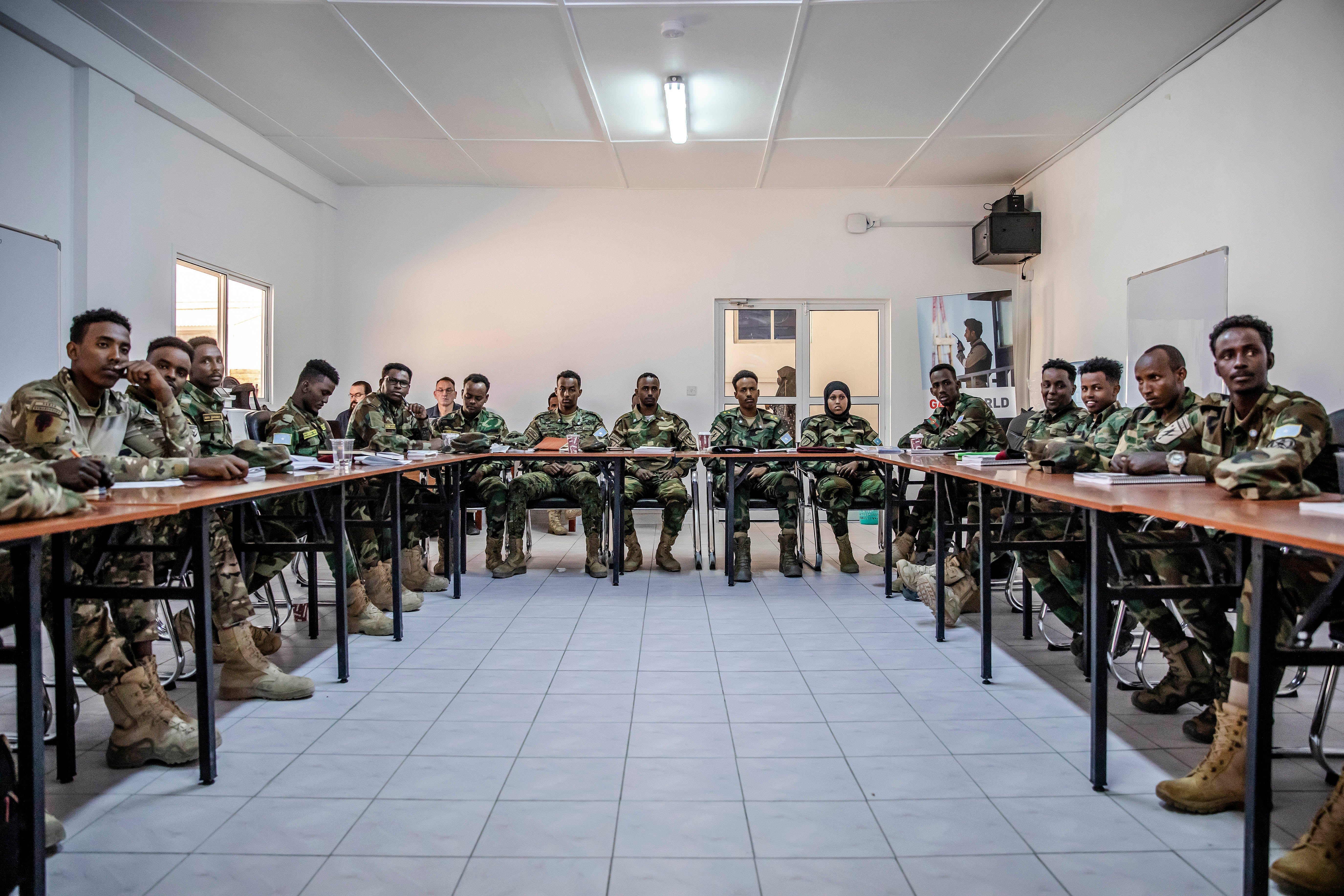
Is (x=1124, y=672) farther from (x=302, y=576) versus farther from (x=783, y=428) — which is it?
(x=302, y=576)

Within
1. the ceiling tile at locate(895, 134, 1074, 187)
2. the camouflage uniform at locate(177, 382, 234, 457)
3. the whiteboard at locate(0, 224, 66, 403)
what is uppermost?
the ceiling tile at locate(895, 134, 1074, 187)

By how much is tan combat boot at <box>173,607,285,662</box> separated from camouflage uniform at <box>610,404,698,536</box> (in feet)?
6.34

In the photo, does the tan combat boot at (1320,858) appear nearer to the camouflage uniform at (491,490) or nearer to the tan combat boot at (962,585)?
the tan combat boot at (962,585)

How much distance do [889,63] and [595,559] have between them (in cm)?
326

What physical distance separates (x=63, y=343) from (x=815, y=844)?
430 centimetres

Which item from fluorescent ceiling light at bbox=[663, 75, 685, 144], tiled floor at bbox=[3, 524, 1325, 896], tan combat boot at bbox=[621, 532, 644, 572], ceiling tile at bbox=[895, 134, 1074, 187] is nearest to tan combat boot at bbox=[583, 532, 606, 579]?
tan combat boot at bbox=[621, 532, 644, 572]

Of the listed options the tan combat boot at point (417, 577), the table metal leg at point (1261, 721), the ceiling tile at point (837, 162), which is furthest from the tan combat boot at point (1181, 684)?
the ceiling tile at point (837, 162)

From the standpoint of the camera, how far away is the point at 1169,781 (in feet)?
5.37

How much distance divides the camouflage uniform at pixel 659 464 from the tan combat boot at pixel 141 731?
8.55 ft

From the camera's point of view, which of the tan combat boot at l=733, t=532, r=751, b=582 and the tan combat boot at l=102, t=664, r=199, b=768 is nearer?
the tan combat boot at l=102, t=664, r=199, b=768

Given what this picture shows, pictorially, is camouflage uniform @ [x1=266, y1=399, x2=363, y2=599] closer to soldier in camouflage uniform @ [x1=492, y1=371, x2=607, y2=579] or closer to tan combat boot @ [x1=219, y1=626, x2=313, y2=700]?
tan combat boot @ [x1=219, y1=626, x2=313, y2=700]

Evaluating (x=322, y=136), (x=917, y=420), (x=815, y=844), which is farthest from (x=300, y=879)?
(x=917, y=420)

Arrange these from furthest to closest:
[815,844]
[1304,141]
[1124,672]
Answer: [1304,141] < [1124,672] < [815,844]

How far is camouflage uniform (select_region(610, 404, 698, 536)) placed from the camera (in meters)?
4.43
